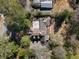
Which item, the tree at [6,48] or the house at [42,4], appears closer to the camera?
the tree at [6,48]

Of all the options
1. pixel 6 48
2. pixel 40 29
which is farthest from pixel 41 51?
pixel 6 48

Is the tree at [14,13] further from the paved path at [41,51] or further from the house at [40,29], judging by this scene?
the paved path at [41,51]

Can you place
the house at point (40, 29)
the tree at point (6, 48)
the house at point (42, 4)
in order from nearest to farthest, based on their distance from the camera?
the tree at point (6, 48) → the house at point (40, 29) → the house at point (42, 4)

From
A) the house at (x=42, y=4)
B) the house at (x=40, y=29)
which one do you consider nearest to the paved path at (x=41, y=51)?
the house at (x=40, y=29)

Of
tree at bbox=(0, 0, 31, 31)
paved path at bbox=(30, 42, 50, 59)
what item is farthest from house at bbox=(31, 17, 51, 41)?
paved path at bbox=(30, 42, 50, 59)

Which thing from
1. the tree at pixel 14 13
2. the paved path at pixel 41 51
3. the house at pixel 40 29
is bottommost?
the paved path at pixel 41 51

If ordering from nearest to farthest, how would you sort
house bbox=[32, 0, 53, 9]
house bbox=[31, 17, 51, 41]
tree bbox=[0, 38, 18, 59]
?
1. tree bbox=[0, 38, 18, 59]
2. house bbox=[31, 17, 51, 41]
3. house bbox=[32, 0, 53, 9]

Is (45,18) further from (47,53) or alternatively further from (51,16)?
(47,53)

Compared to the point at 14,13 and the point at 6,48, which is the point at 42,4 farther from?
the point at 6,48

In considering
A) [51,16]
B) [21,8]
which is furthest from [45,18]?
[21,8]

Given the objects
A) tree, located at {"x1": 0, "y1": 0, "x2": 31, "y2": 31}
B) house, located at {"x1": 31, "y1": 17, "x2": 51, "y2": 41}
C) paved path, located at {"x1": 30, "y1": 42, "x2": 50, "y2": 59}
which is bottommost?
paved path, located at {"x1": 30, "y1": 42, "x2": 50, "y2": 59}

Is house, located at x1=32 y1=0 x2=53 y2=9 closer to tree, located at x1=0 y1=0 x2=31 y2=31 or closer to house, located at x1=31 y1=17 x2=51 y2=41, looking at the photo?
house, located at x1=31 y1=17 x2=51 y2=41
